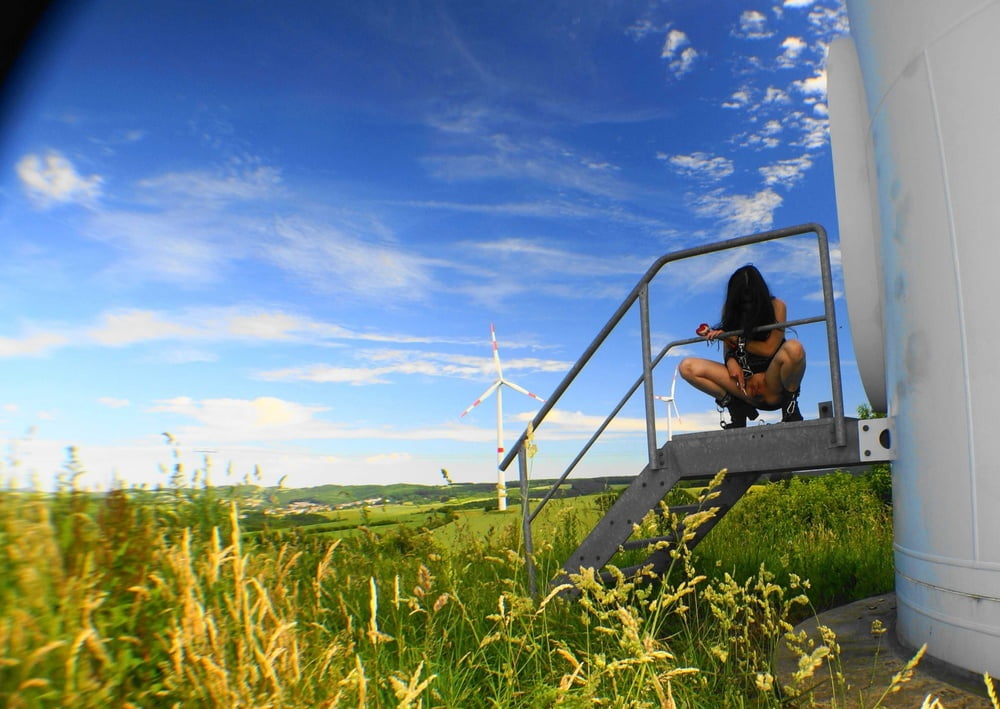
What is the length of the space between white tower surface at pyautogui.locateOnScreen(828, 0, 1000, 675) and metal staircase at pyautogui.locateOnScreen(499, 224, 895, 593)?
0.36m

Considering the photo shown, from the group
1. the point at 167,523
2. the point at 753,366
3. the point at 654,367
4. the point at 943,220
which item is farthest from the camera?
the point at 654,367

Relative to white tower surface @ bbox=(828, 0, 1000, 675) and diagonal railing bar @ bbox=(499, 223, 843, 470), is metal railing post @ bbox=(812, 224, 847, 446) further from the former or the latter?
white tower surface @ bbox=(828, 0, 1000, 675)

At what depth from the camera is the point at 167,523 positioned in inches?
125

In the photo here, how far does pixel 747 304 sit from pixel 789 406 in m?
0.77

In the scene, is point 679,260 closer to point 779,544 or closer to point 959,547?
point 959,547

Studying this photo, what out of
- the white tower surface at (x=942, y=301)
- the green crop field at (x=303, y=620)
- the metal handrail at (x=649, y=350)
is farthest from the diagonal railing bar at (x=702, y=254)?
the green crop field at (x=303, y=620)

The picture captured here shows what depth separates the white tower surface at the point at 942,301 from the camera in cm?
366

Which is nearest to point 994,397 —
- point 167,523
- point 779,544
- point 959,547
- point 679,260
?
point 959,547

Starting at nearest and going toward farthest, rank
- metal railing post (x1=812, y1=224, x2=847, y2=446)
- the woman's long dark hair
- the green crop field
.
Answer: the green crop field → metal railing post (x1=812, y1=224, x2=847, y2=446) → the woman's long dark hair

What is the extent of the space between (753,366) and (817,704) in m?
2.44

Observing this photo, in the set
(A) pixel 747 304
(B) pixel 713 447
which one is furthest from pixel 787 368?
(B) pixel 713 447

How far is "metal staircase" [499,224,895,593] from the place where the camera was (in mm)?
4781

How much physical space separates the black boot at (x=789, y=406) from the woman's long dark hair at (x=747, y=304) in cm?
43

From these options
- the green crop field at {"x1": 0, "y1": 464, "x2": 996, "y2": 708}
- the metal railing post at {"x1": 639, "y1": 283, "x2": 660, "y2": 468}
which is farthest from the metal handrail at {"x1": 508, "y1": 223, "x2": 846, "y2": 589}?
the green crop field at {"x1": 0, "y1": 464, "x2": 996, "y2": 708}
